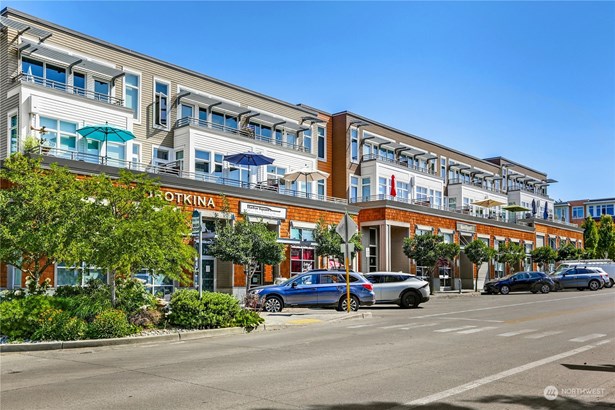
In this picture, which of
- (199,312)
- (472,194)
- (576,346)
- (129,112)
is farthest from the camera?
(472,194)

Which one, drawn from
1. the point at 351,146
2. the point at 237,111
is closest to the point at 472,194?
the point at 351,146

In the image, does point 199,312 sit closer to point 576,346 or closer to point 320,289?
point 320,289

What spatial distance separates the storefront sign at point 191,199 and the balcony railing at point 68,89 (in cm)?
620

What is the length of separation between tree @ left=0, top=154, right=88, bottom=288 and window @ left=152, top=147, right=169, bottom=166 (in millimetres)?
14808

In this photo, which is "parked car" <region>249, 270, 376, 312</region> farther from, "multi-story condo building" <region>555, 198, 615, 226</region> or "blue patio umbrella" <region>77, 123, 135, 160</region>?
"multi-story condo building" <region>555, 198, 615, 226</region>

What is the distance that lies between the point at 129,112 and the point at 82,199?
47.7 ft

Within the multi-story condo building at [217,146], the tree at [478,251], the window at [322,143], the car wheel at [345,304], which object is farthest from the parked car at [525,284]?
the car wheel at [345,304]

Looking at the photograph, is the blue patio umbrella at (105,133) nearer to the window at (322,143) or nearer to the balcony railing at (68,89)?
the balcony railing at (68,89)

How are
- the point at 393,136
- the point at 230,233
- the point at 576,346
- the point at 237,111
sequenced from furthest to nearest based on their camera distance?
the point at 393,136 < the point at 237,111 < the point at 230,233 < the point at 576,346

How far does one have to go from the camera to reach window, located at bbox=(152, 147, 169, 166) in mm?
34031

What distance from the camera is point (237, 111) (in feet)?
126

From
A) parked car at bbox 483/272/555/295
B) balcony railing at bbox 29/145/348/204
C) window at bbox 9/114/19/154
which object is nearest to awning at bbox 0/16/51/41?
window at bbox 9/114/19/154

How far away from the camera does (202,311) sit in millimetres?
16125

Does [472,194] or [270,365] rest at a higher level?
[472,194]
